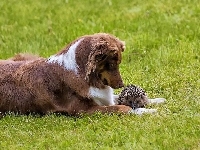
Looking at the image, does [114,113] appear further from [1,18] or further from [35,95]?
[1,18]

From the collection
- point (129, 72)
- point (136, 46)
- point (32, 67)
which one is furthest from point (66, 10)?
point (32, 67)

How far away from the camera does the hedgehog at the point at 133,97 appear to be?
8758 millimetres

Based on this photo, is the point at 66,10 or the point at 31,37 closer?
the point at 31,37

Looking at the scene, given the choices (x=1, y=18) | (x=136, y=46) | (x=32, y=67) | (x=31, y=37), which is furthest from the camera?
(x=1, y=18)

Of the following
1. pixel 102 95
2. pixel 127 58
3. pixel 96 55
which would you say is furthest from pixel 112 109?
pixel 127 58

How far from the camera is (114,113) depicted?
8273 mm

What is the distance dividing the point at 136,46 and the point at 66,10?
3170 millimetres

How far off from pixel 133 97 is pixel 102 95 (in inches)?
18.4

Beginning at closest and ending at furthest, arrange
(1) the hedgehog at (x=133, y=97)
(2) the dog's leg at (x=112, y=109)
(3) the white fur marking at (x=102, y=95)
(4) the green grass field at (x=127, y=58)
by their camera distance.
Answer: (4) the green grass field at (x=127, y=58), (2) the dog's leg at (x=112, y=109), (3) the white fur marking at (x=102, y=95), (1) the hedgehog at (x=133, y=97)

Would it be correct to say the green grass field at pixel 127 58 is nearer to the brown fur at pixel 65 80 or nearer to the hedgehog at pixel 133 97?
the brown fur at pixel 65 80

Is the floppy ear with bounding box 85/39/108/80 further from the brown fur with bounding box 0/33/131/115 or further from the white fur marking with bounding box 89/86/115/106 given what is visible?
the white fur marking with bounding box 89/86/115/106

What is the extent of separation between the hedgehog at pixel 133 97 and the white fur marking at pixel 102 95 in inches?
9.9

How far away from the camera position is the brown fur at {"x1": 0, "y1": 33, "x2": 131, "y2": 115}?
838 cm

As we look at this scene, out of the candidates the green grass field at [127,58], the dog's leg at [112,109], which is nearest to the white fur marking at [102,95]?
the dog's leg at [112,109]
